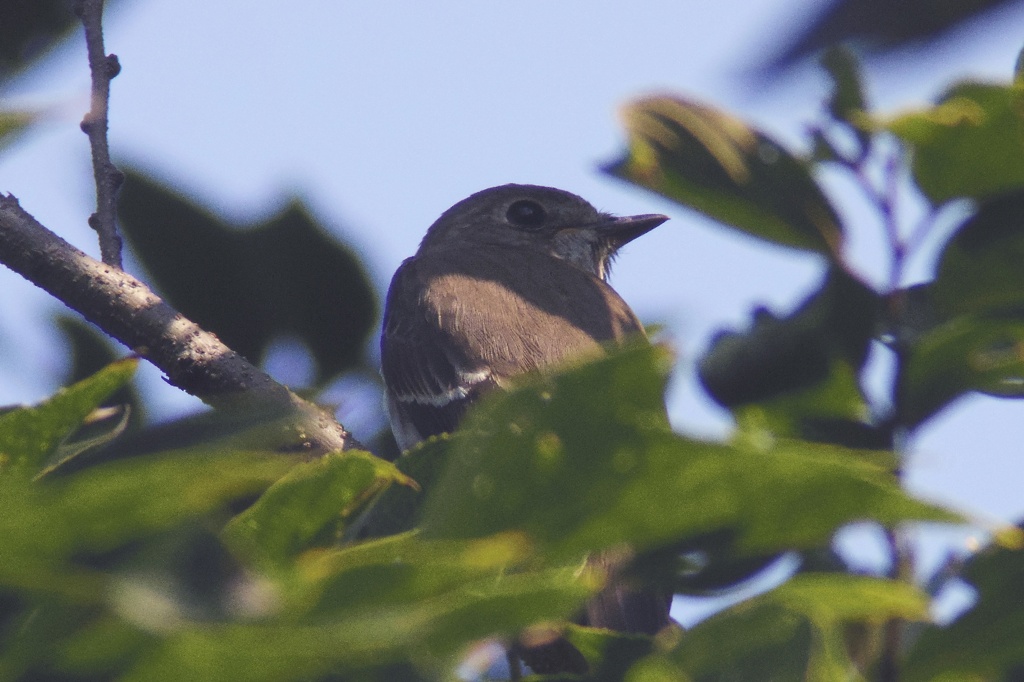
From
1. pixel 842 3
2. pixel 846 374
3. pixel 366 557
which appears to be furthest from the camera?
pixel 846 374

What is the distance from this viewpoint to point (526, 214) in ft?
24.3

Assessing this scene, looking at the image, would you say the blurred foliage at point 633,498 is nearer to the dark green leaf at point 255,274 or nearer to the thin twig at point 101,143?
the dark green leaf at point 255,274

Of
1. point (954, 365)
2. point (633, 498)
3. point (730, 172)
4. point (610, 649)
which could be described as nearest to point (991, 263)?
point (954, 365)

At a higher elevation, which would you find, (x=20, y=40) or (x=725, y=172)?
(x=20, y=40)

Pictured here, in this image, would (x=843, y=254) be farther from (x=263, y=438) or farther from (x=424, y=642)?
(x=424, y=642)

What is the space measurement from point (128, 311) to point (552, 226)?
15.1ft

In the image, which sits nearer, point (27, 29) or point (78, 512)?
point (78, 512)

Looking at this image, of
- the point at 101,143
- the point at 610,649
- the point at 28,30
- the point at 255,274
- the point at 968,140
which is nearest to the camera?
the point at 610,649

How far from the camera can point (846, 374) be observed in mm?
1599

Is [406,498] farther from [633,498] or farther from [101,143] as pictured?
[101,143]

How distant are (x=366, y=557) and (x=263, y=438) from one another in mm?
140

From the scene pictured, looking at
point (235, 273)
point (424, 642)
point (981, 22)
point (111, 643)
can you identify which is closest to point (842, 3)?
point (981, 22)

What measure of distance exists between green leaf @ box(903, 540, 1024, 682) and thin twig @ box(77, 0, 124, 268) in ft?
7.76

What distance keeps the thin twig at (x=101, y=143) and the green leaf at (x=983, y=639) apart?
7.76 ft
